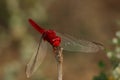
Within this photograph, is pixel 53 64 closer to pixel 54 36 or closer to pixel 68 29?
pixel 68 29

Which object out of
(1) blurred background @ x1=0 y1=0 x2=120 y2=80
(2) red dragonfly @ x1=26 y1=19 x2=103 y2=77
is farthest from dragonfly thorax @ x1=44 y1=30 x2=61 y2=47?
(1) blurred background @ x1=0 y1=0 x2=120 y2=80

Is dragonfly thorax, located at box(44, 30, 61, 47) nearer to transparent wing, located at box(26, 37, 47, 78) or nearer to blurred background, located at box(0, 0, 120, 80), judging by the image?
transparent wing, located at box(26, 37, 47, 78)

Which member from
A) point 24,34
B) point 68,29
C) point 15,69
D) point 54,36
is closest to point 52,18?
point 68,29

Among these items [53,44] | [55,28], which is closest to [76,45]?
[53,44]

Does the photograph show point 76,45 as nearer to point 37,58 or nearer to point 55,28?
point 37,58

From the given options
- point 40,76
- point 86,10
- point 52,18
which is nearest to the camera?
point 40,76

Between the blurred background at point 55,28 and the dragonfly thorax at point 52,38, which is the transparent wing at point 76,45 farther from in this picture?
the blurred background at point 55,28
